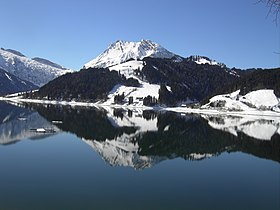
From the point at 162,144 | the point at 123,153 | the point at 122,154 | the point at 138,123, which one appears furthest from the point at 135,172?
the point at 138,123

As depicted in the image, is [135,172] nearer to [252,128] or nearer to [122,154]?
[122,154]

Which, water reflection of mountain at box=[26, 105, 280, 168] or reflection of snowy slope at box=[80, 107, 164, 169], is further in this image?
water reflection of mountain at box=[26, 105, 280, 168]

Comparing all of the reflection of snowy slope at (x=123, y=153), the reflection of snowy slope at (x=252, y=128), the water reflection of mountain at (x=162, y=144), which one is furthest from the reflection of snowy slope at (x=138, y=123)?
the reflection of snowy slope at (x=123, y=153)

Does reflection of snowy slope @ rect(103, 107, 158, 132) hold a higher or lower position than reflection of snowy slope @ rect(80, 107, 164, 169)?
higher

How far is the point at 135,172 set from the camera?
42.1 meters

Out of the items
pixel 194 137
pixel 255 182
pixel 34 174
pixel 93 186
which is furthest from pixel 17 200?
pixel 194 137

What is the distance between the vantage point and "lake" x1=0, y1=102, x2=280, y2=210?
29797 mm

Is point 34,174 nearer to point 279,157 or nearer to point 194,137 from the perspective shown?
point 279,157

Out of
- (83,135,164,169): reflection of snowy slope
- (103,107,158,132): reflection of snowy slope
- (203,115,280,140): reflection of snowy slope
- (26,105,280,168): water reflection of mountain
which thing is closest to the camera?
(83,135,164,169): reflection of snowy slope

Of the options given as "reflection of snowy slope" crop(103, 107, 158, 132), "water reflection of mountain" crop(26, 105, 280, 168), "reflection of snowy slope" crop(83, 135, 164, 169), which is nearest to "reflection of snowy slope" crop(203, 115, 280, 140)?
"water reflection of mountain" crop(26, 105, 280, 168)

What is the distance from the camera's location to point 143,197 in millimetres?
30906

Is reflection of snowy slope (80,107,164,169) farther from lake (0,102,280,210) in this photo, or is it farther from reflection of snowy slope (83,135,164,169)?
lake (0,102,280,210)

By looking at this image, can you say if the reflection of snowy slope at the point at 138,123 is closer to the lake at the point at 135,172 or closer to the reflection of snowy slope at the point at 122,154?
the lake at the point at 135,172

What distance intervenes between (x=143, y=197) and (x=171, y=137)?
168 ft
